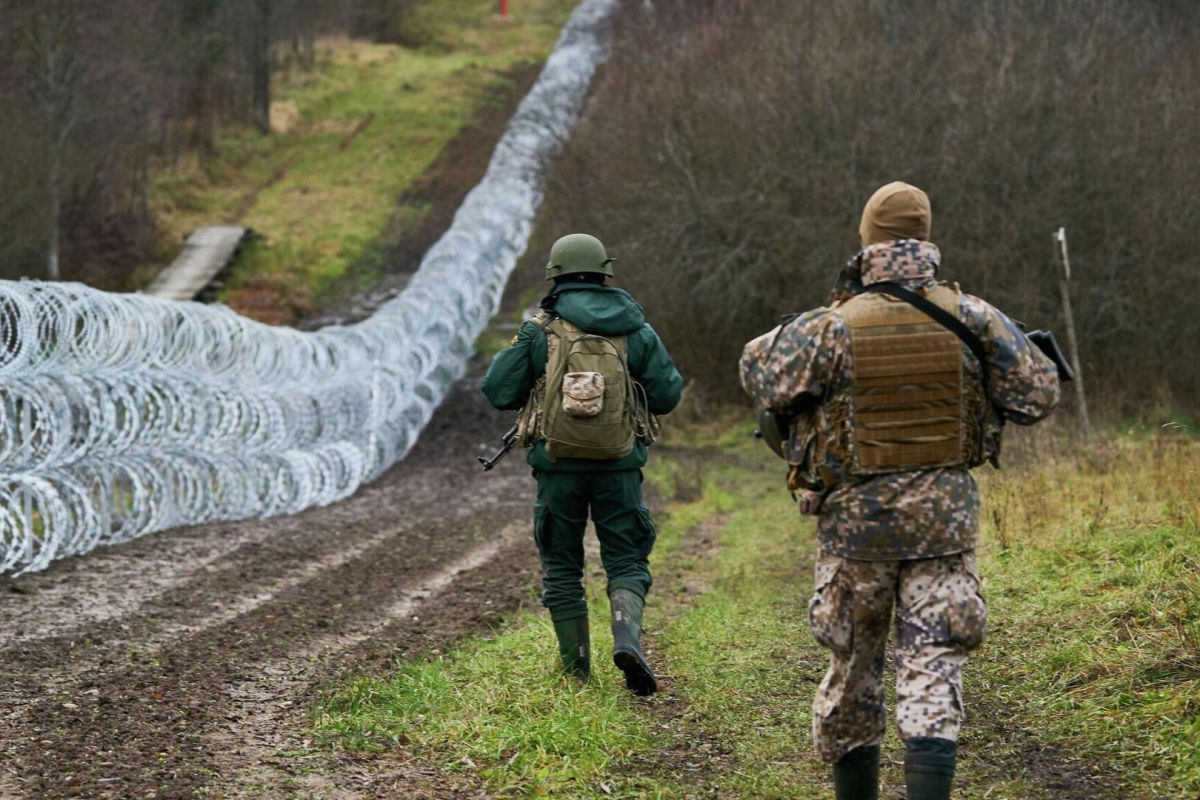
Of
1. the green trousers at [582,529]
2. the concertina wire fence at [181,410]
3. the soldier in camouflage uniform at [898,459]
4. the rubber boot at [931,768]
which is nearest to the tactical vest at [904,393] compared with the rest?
the soldier in camouflage uniform at [898,459]

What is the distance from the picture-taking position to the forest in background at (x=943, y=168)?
779 inches

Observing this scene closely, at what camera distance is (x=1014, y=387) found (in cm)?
443

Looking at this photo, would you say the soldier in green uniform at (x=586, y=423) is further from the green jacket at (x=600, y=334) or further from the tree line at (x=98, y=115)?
the tree line at (x=98, y=115)

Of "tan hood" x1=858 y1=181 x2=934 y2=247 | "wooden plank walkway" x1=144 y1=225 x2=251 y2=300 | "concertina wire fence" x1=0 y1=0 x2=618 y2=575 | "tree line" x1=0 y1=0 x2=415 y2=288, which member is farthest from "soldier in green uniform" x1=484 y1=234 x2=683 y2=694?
"wooden plank walkway" x1=144 y1=225 x2=251 y2=300

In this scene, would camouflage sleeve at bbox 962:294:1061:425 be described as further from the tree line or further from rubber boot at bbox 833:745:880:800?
the tree line

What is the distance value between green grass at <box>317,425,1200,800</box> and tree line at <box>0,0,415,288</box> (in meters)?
Answer: 19.6

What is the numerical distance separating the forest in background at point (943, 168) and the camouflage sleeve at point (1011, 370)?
13.9 metres

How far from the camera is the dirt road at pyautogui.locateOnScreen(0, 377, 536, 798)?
536 cm

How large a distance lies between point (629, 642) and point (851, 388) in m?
2.09

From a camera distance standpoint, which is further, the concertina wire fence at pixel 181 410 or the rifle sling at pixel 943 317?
the concertina wire fence at pixel 181 410

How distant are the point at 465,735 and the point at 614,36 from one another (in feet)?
100

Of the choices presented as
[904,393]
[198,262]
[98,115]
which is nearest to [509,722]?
[904,393]

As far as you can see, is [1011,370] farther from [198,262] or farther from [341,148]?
[341,148]

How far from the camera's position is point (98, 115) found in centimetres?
3128
